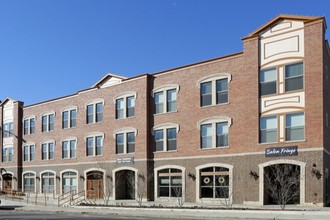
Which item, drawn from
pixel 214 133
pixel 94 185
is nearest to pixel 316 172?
pixel 214 133

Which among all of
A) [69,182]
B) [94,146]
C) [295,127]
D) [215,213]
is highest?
[295,127]

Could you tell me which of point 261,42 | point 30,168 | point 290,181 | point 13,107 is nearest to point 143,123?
point 261,42

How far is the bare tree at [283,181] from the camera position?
2720 centimetres

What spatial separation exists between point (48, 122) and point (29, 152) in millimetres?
5688

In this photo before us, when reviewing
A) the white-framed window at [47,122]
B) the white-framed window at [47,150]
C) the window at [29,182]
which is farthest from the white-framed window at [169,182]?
the window at [29,182]

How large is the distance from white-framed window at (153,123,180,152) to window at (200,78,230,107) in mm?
3575

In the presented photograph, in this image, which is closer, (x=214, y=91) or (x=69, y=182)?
(x=214, y=91)

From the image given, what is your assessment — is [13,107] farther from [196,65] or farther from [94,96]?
[196,65]

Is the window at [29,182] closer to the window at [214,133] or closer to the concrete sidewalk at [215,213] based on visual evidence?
the concrete sidewalk at [215,213]

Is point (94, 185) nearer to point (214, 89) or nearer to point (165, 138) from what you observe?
point (165, 138)

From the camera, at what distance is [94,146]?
145 ft

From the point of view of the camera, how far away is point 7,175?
187 ft

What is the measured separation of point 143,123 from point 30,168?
21874mm

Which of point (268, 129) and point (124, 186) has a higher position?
point (268, 129)
